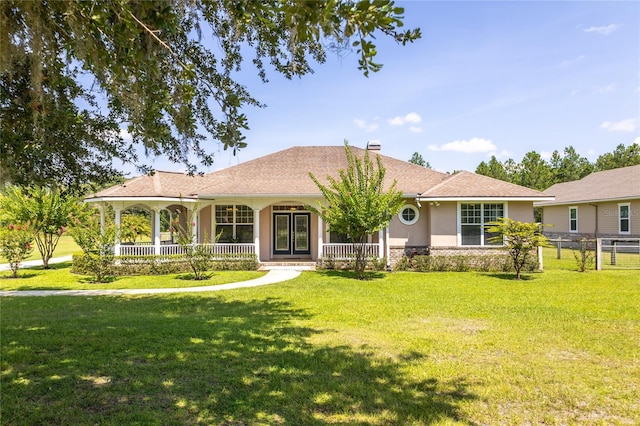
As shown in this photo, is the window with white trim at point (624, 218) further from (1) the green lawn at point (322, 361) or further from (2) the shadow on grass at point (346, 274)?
(2) the shadow on grass at point (346, 274)

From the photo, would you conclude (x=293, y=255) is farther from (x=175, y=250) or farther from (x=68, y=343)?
(x=68, y=343)

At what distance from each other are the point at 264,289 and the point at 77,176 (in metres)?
6.51

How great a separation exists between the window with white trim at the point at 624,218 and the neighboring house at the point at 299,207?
10.4m

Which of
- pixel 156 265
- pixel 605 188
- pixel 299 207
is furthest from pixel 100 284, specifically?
pixel 605 188

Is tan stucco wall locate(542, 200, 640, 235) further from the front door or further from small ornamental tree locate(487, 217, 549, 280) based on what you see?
the front door

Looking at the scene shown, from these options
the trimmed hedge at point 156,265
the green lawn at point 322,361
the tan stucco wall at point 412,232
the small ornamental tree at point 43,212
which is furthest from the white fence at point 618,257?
the small ornamental tree at point 43,212

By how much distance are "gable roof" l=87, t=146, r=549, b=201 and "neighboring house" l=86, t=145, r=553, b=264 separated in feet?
0.14

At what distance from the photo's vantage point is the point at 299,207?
18859mm

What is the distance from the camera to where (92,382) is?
4504mm

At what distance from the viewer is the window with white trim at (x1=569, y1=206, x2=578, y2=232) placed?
2666 cm

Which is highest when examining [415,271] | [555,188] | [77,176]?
[555,188]

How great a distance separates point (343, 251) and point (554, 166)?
51274 millimetres

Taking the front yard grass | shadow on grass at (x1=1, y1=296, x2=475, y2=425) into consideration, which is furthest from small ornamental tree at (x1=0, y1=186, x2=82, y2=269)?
shadow on grass at (x1=1, y1=296, x2=475, y2=425)

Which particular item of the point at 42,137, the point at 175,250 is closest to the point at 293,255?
the point at 175,250
